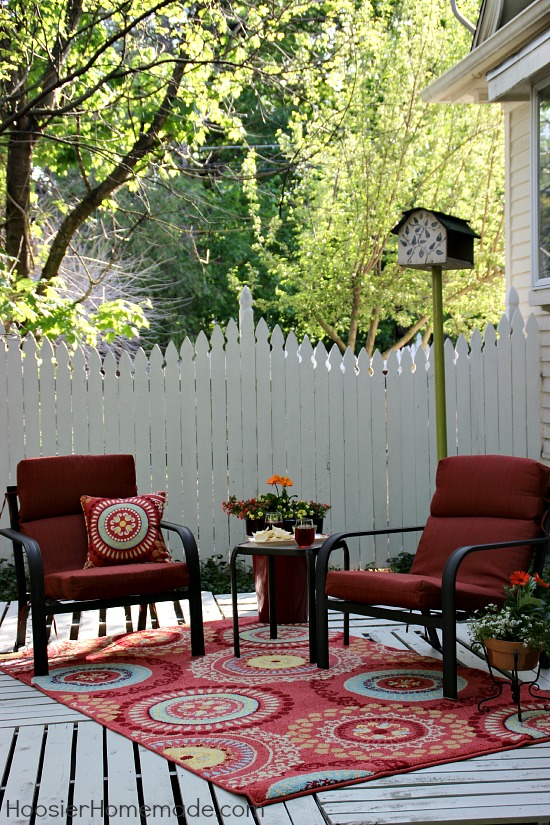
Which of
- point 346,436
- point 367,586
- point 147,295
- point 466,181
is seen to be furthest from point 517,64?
point 147,295

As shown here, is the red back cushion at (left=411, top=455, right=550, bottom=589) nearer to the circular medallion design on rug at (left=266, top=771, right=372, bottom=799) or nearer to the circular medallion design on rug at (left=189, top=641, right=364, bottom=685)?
the circular medallion design on rug at (left=189, top=641, right=364, bottom=685)

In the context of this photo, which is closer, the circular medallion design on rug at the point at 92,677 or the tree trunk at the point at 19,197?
the circular medallion design on rug at the point at 92,677

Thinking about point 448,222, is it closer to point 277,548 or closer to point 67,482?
point 277,548

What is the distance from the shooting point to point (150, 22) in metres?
9.80

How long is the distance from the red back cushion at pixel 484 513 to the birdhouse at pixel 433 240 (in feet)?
5.70

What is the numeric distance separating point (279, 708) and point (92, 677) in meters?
0.99

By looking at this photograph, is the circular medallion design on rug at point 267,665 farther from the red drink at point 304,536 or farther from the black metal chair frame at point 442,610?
the red drink at point 304,536

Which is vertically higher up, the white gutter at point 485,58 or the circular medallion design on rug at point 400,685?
the white gutter at point 485,58

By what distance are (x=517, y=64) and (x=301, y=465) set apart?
3009mm

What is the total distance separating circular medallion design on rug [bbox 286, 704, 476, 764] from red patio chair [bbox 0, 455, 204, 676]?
3.94 feet

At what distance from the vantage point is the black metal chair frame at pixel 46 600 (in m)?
4.60

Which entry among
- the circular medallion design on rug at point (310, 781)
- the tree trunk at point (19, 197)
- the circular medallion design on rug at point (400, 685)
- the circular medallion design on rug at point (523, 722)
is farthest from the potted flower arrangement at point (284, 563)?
the tree trunk at point (19, 197)

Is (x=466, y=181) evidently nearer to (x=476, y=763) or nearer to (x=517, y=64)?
(x=517, y=64)

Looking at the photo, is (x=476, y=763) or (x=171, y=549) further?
(x=171, y=549)
